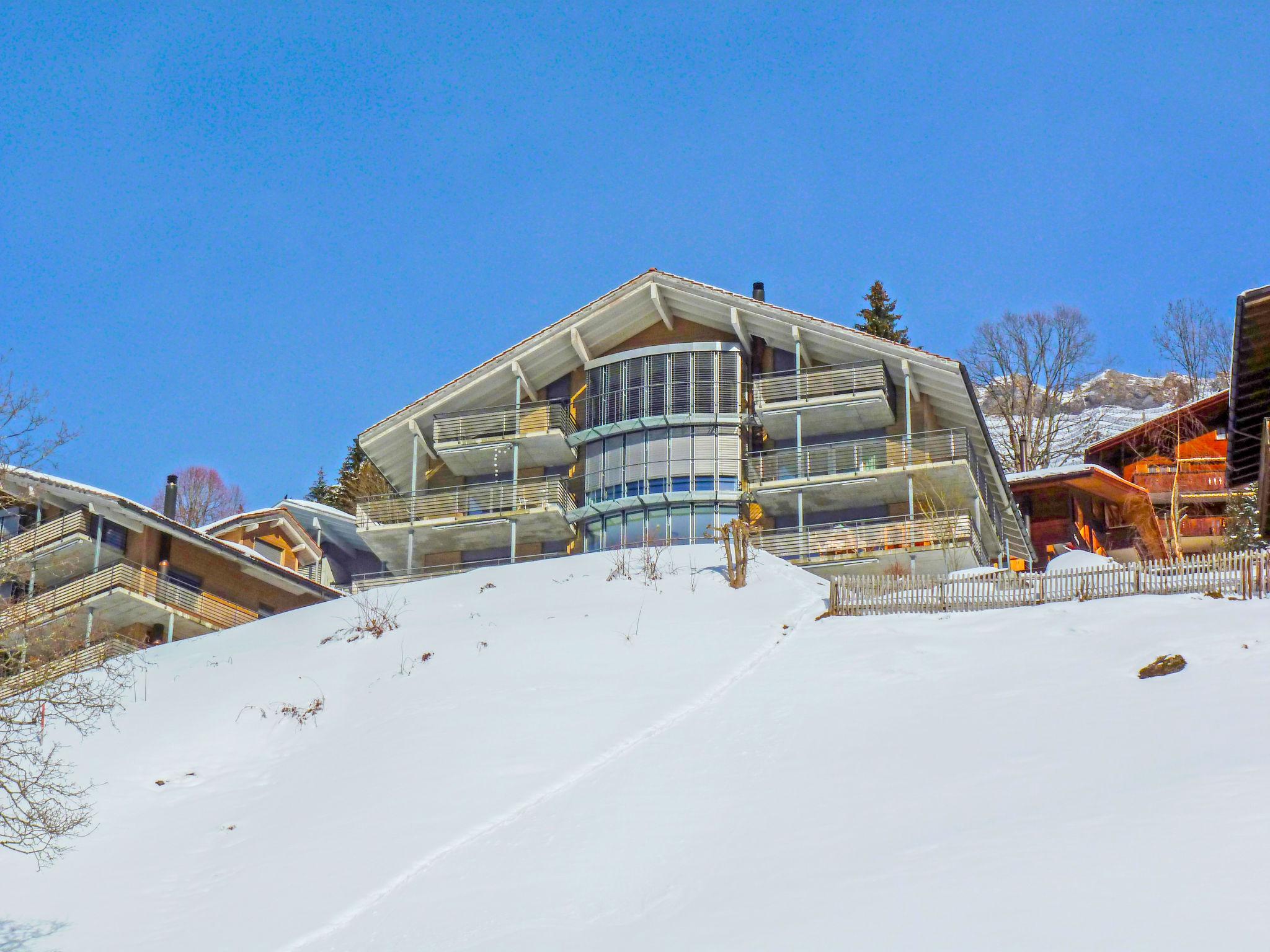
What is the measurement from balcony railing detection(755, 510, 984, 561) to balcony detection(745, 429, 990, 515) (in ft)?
2.46

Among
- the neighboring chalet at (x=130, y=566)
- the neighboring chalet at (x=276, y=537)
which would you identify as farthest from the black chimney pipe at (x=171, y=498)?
the neighboring chalet at (x=130, y=566)

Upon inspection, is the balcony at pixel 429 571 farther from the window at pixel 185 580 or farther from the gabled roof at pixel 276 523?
the gabled roof at pixel 276 523

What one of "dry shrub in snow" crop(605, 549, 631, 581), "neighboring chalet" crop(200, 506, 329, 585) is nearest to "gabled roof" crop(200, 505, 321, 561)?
"neighboring chalet" crop(200, 506, 329, 585)

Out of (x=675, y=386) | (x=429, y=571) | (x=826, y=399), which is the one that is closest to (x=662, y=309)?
(x=675, y=386)

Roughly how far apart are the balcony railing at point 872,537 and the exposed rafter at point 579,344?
7.92m

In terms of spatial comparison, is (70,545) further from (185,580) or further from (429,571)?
(429,571)

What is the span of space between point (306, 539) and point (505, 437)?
44.9 ft

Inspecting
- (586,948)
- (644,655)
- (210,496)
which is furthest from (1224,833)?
(210,496)

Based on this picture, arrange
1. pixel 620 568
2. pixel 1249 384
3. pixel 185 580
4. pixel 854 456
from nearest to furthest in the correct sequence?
1. pixel 1249 384
2. pixel 620 568
3. pixel 854 456
4. pixel 185 580

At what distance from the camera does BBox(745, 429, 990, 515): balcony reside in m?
38.7

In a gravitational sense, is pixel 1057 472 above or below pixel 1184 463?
below

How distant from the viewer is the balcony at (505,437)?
4241 centimetres

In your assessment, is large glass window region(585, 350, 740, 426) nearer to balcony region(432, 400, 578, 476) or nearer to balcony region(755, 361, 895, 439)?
balcony region(755, 361, 895, 439)

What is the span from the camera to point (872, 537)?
38.4 m
